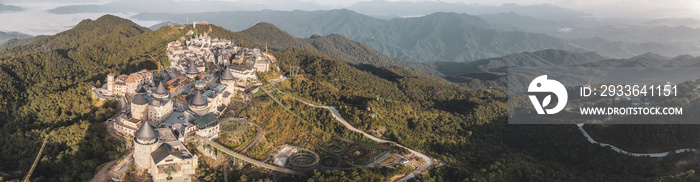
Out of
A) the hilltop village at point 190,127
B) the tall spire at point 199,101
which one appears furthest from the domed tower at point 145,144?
the tall spire at point 199,101

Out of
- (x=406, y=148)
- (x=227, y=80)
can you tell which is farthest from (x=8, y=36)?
(x=406, y=148)

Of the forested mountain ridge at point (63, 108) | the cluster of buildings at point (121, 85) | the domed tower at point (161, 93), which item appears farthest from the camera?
the cluster of buildings at point (121, 85)

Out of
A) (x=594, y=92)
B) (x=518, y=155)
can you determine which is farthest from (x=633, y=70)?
(x=518, y=155)

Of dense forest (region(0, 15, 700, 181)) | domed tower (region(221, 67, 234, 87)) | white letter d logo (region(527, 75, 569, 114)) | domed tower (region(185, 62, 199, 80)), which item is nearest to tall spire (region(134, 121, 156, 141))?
dense forest (region(0, 15, 700, 181))

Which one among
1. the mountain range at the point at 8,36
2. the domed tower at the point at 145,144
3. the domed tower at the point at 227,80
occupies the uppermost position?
the mountain range at the point at 8,36

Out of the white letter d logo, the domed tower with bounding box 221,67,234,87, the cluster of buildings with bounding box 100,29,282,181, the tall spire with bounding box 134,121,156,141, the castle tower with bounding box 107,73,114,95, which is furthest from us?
the domed tower with bounding box 221,67,234,87

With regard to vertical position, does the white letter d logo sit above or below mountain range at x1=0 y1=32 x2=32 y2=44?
below

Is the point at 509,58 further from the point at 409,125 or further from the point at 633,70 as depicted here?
the point at 409,125

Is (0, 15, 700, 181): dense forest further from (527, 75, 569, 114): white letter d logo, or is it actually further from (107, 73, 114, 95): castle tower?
(527, 75, 569, 114): white letter d logo

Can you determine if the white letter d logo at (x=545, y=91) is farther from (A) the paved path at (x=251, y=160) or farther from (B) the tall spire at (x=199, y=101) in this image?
(B) the tall spire at (x=199, y=101)
